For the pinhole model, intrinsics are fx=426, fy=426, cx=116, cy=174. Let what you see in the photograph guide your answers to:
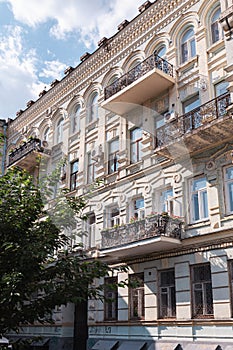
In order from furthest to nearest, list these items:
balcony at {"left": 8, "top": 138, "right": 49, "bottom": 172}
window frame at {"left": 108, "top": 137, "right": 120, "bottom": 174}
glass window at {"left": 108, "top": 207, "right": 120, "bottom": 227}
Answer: balcony at {"left": 8, "top": 138, "right": 49, "bottom": 172} → window frame at {"left": 108, "top": 137, "right": 120, "bottom": 174} → glass window at {"left": 108, "top": 207, "right": 120, "bottom": 227}

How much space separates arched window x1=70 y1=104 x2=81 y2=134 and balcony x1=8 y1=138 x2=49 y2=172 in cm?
182

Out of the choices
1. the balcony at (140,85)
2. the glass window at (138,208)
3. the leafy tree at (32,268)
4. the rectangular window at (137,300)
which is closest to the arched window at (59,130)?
the balcony at (140,85)

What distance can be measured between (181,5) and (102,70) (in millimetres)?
5003

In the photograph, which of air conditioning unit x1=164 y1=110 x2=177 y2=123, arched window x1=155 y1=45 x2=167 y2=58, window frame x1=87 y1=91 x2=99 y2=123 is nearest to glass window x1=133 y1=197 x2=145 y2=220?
air conditioning unit x1=164 y1=110 x2=177 y2=123

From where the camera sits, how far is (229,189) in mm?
12305

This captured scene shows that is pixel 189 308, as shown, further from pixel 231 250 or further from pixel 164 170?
pixel 164 170

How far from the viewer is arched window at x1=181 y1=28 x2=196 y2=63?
1488 centimetres

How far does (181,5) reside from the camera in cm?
1548

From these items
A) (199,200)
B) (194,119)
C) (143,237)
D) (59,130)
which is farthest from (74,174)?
(194,119)

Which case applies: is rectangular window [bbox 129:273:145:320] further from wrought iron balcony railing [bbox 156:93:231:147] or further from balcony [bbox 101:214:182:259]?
wrought iron balcony railing [bbox 156:93:231:147]

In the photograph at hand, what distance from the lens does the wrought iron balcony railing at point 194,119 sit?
12219 mm

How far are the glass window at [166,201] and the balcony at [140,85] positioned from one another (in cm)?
369

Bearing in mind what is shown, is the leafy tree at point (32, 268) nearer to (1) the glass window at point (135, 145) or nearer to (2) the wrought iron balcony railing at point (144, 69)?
(1) the glass window at point (135, 145)

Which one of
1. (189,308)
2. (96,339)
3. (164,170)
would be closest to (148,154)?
(164,170)
